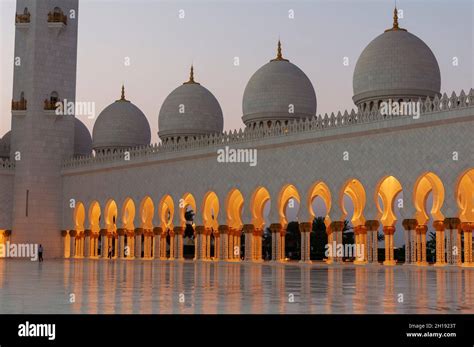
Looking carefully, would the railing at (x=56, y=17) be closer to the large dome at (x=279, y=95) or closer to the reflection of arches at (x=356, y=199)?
the large dome at (x=279, y=95)

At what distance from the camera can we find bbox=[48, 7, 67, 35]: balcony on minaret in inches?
1123

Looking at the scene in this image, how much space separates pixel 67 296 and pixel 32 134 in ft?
73.6

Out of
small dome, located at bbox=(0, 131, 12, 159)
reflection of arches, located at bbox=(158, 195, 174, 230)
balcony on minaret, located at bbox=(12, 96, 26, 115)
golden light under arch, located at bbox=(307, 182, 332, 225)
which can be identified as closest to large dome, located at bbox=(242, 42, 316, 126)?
golden light under arch, located at bbox=(307, 182, 332, 225)

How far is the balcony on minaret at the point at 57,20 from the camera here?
93.6 ft

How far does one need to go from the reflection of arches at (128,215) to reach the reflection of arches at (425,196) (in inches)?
448

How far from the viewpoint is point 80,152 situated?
3444 cm

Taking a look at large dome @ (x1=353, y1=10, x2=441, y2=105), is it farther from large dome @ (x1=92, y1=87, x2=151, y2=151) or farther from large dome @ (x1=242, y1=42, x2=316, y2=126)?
large dome @ (x1=92, y1=87, x2=151, y2=151)

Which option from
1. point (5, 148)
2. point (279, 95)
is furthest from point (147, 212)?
point (5, 148)

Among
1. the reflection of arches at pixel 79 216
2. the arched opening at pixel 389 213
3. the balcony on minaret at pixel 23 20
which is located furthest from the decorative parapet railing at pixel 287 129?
the balcony on minaret at pixel 23 20
